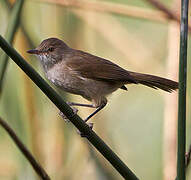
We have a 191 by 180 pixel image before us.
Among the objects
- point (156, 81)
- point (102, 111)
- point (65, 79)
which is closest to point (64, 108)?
point (65, 79)

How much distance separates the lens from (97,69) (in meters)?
2.68

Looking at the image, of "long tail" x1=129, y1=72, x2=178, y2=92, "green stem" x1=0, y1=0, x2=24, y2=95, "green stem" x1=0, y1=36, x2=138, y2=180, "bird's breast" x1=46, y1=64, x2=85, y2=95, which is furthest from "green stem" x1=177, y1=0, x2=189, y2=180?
"bird's breast" x1=46, y1=64, x2=85, y2=95

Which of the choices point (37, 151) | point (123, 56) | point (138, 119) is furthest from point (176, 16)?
point (37, 151)

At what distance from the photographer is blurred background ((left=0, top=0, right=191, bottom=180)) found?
266cm

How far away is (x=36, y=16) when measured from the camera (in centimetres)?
298

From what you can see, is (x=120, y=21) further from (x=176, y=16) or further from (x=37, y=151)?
(x=37, y=151)

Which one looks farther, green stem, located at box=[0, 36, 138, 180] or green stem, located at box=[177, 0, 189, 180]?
green stem, located at box=[177, 0, 189, 180]

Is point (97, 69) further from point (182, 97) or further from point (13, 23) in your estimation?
point (182, 97)

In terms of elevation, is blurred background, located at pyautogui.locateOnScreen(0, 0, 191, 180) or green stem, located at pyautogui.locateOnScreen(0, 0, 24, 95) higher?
green stem, located at pyautogui.locateOnScreen(0, 0, 24, 95)

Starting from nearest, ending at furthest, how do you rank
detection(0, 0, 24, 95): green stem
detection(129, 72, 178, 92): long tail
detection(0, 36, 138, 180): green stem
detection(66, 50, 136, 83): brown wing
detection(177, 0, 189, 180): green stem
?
detection(0, 36, 138, 180): green stem < detection(177, 0, 189, 180): green stem < detection(0, 0, 24, 95): green stem < detection(129, 72, 178, 92): long tail < detection(66, 50, 136, 83): brown wing

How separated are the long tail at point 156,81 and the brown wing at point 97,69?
0.25 feet

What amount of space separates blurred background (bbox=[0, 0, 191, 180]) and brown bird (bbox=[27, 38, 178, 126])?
0.12m

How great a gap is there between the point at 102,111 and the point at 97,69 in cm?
46

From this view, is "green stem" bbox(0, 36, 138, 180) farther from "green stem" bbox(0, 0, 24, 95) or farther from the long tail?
the long tail
